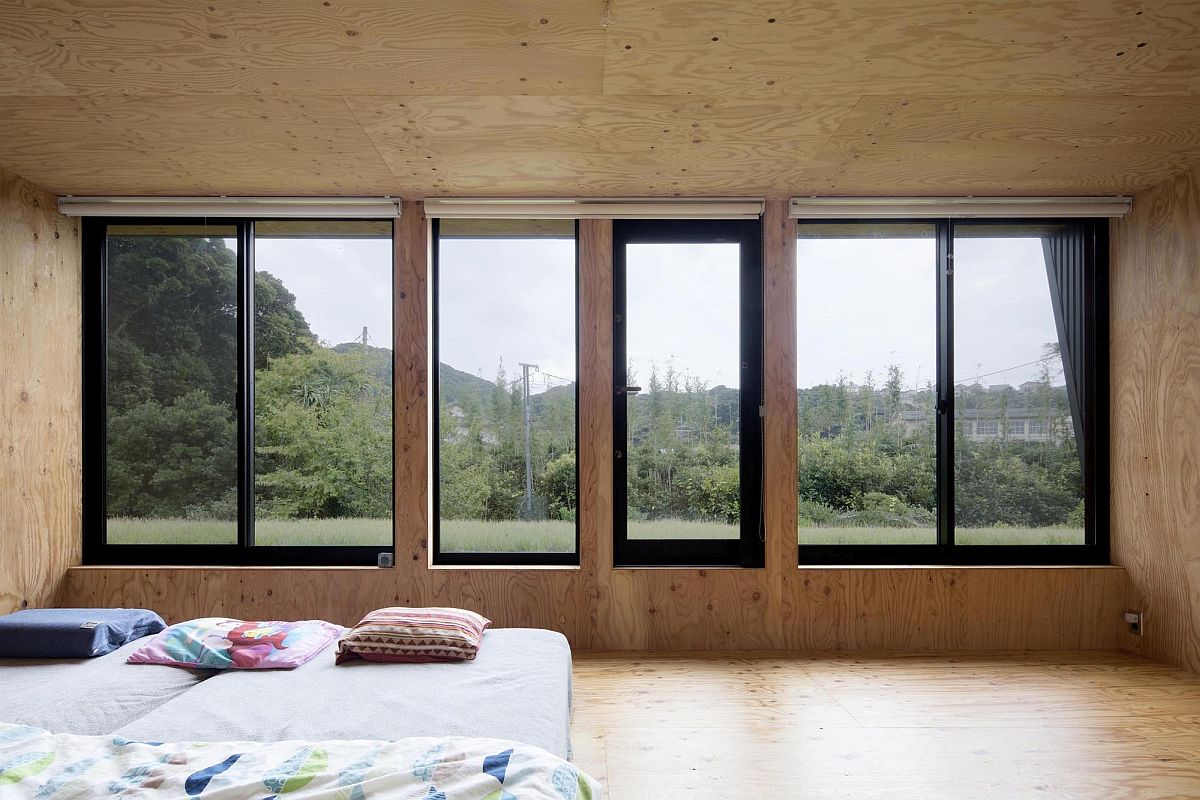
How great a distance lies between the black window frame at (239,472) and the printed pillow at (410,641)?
1.32 meters

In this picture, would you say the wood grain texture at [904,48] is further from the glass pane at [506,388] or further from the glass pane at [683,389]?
the glass pane at [506,388]

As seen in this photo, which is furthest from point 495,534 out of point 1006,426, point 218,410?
point 1006,426

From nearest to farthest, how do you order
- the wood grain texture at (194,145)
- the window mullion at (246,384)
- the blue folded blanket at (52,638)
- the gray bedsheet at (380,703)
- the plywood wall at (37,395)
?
the gray bedsheet at (380,703)
the blue folded blanket at (52,638)
the wood grain texture at (194,145)
the plywood wall at (37,395)
the window mullion at (246,384)

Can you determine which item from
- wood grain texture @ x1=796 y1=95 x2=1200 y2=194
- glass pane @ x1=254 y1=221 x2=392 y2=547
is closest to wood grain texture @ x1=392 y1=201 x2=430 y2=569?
glass pane @ x1=254 y1=221 x2=392 y2=547

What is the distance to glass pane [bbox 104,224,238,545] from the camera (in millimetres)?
3584

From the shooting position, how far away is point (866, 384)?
12.0 ft

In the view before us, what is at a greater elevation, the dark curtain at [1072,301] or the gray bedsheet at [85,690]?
the dark curtain at [1072,301]

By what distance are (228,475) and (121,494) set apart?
57 centimetres

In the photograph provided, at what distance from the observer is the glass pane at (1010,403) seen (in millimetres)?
3621

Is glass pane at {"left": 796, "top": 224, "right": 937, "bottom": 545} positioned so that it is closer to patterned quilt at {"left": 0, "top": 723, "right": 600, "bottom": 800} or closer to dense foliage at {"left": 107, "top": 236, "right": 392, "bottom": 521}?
dense foliage at {"left": 107, "top": 236, "right": 392, "bottom": 521}

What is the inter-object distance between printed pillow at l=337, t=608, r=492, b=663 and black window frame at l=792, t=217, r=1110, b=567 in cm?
199

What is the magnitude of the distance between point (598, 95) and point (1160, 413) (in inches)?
119

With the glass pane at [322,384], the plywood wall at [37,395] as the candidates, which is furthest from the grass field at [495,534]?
the plywood wall at [37,395]

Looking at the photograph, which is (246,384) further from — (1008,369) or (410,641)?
(1008,369)
